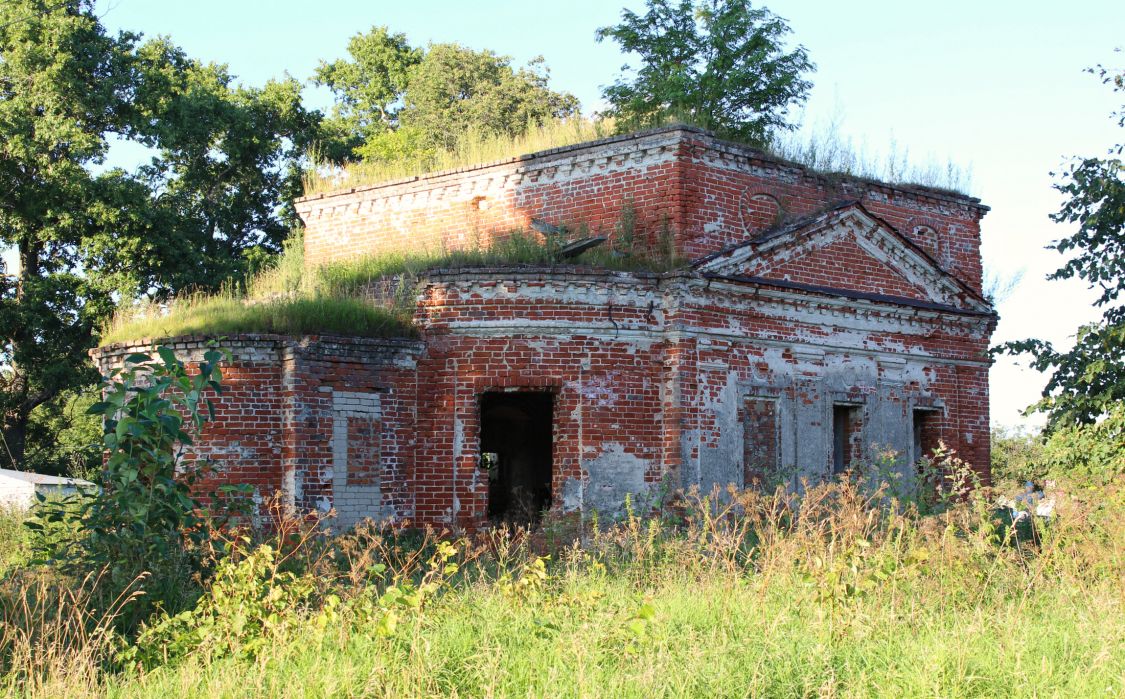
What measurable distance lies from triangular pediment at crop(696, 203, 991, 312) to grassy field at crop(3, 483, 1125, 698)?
22.2ft

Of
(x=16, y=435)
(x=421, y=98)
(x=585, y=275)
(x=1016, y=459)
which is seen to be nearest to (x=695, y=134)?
(x=585, y=275)

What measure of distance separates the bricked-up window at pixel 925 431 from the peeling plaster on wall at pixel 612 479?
5.67 meters

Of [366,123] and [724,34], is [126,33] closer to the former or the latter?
[366,123]

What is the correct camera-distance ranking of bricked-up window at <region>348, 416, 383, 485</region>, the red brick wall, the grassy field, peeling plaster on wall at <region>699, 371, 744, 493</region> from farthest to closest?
the red brick wall, peeling plaster on wall at <region>699, 371, 744, 493</region>, bricked-up window at <region>348, 416, 383, 485</region>, the grassy field

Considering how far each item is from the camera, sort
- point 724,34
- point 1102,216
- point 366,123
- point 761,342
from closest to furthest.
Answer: point 761,342
point 1102,216
point 724,34
point 366,123

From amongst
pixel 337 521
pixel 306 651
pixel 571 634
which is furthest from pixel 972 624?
pixel 337 521

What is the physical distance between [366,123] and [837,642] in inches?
1328

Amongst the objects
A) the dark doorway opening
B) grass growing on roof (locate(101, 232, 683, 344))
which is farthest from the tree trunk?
the dark doorway opening

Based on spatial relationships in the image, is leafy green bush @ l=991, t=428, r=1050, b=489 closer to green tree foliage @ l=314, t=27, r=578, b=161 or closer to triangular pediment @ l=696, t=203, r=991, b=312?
triangular pediment @ l=696, t=203, r=991, b=312

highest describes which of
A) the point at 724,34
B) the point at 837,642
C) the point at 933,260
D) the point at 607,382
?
the point at 724,34

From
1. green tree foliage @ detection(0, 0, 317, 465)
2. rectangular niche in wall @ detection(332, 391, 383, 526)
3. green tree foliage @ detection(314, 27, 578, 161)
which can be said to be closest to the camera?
rectangular niche in wall @ detection(332, 391, 383, 526)

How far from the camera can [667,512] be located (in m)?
14.2

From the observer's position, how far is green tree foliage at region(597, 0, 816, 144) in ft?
83.5

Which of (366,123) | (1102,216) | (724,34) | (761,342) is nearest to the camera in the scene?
(761,342)
